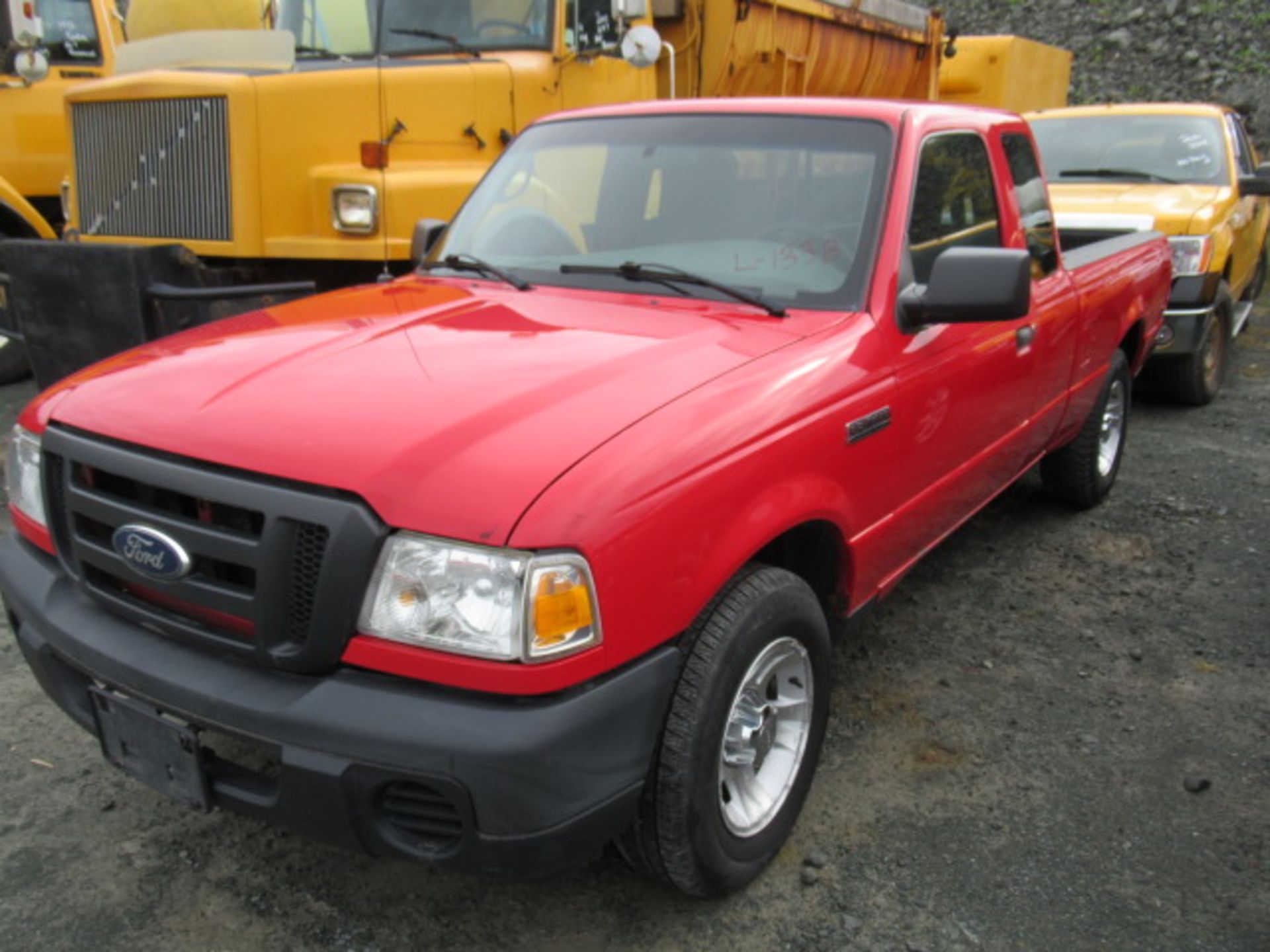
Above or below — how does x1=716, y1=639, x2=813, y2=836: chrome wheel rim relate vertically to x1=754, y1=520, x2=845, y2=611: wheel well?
below

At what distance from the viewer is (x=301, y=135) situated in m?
5.41

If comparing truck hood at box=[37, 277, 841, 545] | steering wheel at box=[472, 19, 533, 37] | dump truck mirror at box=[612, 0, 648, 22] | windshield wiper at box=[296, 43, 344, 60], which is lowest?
truck hood at box=[37, 277, 841, 545]

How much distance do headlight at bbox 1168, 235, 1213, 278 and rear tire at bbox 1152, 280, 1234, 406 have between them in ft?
1.13

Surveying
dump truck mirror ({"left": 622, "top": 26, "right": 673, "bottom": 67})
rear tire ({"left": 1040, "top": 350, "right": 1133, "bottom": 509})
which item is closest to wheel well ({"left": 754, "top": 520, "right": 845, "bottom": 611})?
rear tire ({"left": 1040, "top": 350, "right": 1133, "bottom": 509})

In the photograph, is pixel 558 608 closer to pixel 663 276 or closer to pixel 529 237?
pixel 663 276

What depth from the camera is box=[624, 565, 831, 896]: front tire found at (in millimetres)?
2309

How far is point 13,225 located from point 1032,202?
6.63m

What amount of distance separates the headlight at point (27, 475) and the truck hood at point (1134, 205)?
5852mm

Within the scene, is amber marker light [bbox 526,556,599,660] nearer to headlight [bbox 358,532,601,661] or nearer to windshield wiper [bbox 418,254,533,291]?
headlight [bbox 358,532,601,661]

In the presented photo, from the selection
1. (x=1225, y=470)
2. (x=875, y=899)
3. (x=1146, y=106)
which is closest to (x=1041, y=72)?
Answer: (x=1146, y=106)

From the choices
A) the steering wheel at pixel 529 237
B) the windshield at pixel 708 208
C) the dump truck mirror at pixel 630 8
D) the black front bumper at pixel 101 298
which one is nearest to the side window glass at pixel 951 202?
the windshield at pixel 708 208

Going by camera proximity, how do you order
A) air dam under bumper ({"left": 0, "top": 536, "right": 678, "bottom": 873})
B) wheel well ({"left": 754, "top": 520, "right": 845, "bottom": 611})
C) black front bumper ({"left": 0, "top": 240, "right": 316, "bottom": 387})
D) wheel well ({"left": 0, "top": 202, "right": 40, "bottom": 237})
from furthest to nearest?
wheel well ({"left": 0, "top": 202, "right": 40, "bottom": 237}), black front bumper ({"left": 0, "top": 240, "right": 316, "bottom": 387}), wheel well ({"left": 754, "top": 520, "right": 845, "bottom": 611}), air dam under bumper ({"left": 0, "top": 536, "right": 678, "bottom": 873})

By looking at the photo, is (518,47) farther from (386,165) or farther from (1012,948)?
(1012,948)

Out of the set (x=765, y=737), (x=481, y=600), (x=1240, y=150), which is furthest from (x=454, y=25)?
(x=1240, y=150)
